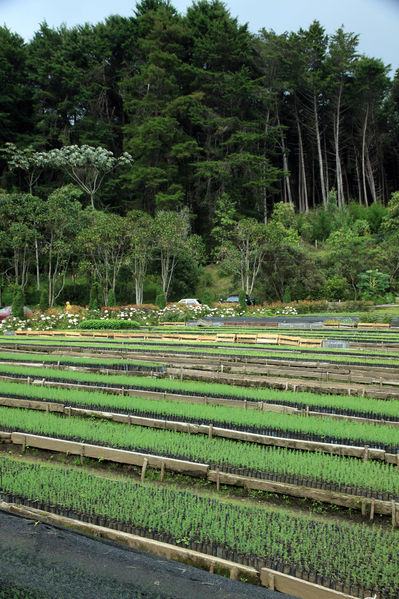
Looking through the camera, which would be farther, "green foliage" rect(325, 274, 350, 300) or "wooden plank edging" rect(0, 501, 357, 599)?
"green foliage" rect(325, 274, 350, 300)

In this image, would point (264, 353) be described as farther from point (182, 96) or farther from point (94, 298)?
point (182, 96)

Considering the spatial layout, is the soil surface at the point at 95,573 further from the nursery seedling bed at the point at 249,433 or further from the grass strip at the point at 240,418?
the grass strip at the point at 240,418

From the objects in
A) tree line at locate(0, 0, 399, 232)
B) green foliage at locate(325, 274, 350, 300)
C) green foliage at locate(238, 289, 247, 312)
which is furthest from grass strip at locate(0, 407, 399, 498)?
tree line at locate(0, 0, 399, 232)

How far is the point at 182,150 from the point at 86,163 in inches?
369

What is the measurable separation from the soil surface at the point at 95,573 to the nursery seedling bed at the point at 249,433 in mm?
3193

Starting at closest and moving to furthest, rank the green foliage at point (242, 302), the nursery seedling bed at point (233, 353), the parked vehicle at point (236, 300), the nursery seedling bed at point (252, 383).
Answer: the nursery seedling bed at point (252, 383), the nursery seedling bed at point (233, 353), the green foliage at point (242, 302), the parked vehicle at point (236, 300)

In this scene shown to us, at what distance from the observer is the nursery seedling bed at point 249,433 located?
619 centimetres

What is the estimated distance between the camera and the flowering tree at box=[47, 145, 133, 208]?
41.1 meters

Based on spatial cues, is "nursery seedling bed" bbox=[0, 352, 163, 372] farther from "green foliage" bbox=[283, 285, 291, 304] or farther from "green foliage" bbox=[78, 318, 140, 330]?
"green foliage" bbox=[283, 285, 291, 304]

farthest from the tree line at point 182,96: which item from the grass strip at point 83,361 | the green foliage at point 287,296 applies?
the grass strip at point 83,361

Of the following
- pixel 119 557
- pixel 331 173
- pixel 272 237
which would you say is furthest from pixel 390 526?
pixel 331 173

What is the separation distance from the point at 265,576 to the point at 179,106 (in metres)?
45.3

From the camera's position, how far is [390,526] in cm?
484

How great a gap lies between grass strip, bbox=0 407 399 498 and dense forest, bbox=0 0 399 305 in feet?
87.9
